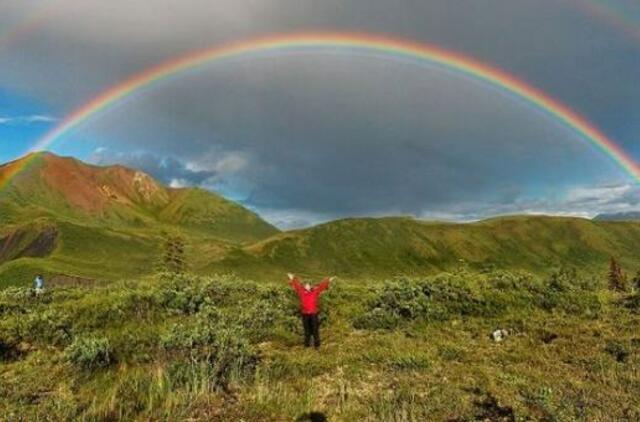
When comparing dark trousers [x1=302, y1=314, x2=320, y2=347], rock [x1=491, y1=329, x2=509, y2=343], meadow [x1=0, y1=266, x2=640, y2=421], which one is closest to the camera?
meadow [x1=0, y1=266, x2=640, y2=421]

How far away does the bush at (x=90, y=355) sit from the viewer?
1527cm

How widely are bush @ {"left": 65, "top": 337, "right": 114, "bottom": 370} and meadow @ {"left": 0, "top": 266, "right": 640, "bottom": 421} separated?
4 centimetres

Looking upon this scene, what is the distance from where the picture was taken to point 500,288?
25766 millimetres

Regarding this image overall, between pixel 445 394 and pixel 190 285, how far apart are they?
17.9m

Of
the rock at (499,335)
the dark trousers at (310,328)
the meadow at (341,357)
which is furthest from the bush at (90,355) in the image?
the rock at (499,335)

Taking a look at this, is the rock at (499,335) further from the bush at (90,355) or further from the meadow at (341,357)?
the bush at (90,355)

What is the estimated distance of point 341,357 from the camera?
1616 centimetres

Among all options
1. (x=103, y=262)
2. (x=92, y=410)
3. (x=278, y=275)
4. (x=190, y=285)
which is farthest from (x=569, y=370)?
(x=103, y=262)

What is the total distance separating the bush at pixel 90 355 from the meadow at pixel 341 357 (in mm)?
38

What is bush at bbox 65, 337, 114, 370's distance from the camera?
1527cm

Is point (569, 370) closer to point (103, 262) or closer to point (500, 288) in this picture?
point (500, 288)

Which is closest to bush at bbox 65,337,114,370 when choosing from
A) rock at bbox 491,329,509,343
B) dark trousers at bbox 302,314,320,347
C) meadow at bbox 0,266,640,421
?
meadow at bbox 0,266,640,421

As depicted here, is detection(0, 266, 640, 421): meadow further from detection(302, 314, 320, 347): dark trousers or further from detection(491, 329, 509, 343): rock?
detection(302, 314, 320, 347): dark trousers

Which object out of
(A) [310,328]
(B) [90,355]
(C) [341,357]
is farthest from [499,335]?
(B) [90,355]
